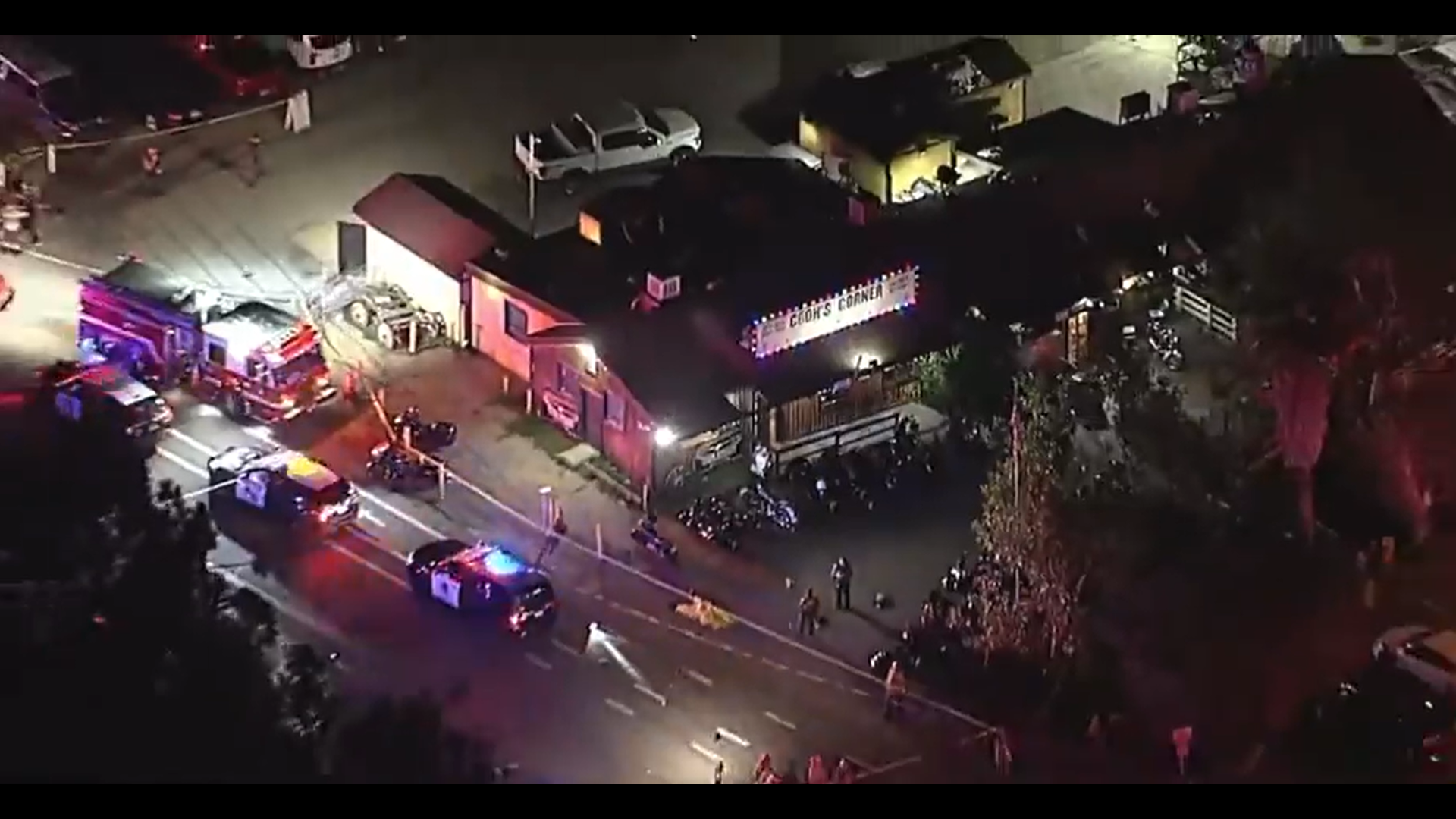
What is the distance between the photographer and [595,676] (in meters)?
18.5

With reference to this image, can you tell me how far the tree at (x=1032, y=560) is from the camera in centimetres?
1789

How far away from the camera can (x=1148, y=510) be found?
1847cm

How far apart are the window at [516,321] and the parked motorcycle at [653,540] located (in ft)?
7.06

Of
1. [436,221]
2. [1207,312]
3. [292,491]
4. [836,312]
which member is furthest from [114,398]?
[1207,312]

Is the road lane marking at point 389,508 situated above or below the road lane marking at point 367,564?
above

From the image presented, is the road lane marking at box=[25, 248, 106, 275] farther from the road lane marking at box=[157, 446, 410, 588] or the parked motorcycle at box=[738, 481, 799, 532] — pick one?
the parked motorcycle at box=[738, 481, 799, 532]

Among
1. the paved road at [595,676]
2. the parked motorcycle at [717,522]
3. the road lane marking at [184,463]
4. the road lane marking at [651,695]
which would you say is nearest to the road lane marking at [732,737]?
the paved road at [595,676]

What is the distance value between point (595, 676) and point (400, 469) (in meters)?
2.59

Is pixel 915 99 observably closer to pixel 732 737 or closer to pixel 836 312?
pixel 836 312

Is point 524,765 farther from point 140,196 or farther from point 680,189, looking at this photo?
point 140,196

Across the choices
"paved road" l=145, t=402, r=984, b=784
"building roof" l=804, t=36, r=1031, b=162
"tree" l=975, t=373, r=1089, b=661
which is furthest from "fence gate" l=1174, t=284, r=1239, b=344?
"paved road" l=145, t=402, r=984, b=784

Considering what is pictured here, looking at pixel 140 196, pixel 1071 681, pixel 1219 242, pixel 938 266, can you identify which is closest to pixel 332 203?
pixel 140 196

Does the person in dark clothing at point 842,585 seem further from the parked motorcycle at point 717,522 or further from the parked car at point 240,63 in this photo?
the parked car at point 240,63

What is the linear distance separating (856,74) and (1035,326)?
4228 millimetres
